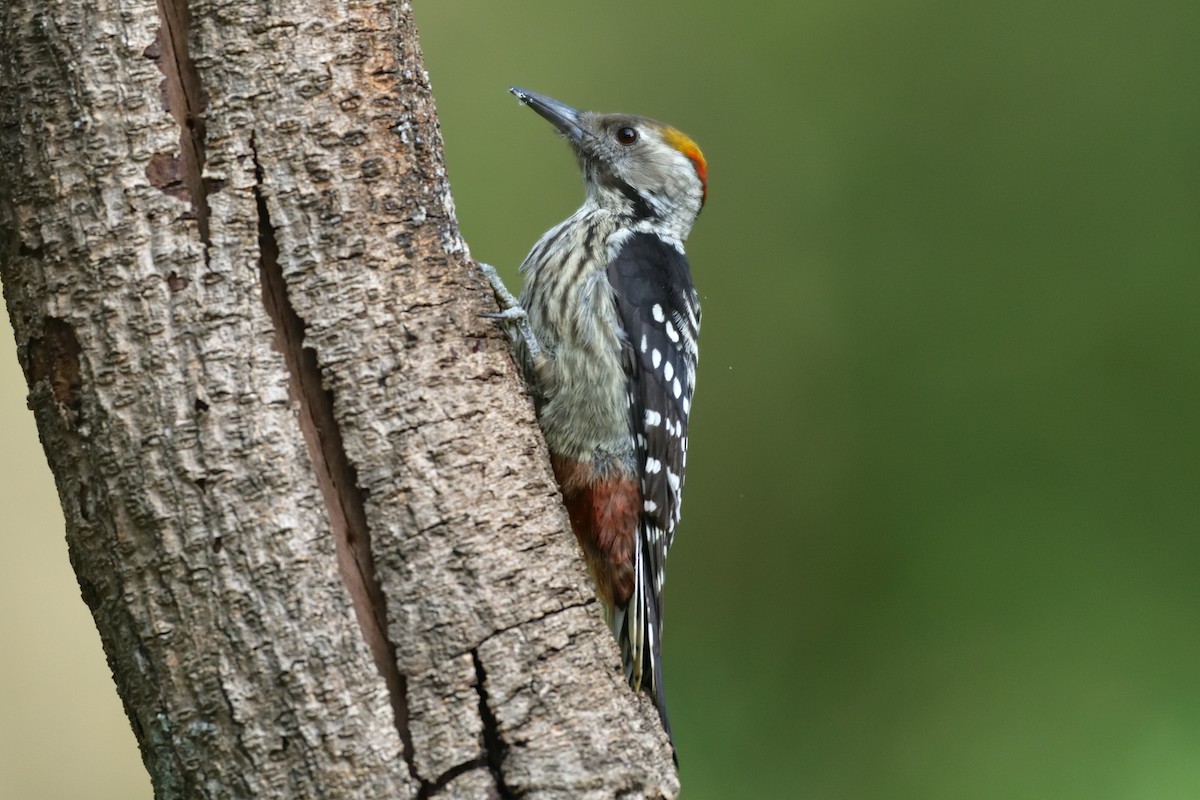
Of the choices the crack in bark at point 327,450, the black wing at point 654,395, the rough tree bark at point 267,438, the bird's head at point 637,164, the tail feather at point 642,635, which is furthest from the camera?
the bird's head at point 637,164

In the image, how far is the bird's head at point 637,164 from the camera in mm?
3695

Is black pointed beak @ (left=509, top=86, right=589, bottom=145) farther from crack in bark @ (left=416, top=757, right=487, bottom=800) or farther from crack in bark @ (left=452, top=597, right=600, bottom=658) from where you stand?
crack in bark @ (left=416, top=757, right=487, bottom=800)

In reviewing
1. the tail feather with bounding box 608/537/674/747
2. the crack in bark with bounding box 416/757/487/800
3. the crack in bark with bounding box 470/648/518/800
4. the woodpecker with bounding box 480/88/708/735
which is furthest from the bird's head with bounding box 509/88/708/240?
the crack in bark with bounding box 416/757/487/800

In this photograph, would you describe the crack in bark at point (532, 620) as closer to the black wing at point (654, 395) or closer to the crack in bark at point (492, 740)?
the crack in bark at point (492, 740)

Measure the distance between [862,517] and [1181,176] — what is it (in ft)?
6.02

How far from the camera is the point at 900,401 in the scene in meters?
4.81

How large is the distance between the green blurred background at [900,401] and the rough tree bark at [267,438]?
105 inches

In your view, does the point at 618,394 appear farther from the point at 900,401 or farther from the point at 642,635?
the point at 900,401

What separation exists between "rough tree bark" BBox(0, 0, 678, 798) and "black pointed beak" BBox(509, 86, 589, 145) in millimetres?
1725

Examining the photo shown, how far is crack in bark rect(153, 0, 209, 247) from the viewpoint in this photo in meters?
1.93

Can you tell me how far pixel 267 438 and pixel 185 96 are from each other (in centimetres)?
60

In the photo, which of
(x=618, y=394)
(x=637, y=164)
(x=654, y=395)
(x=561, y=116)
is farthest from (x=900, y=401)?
(x=618, y=394)

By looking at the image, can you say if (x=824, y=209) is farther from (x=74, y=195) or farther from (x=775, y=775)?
(x=74, y=195)

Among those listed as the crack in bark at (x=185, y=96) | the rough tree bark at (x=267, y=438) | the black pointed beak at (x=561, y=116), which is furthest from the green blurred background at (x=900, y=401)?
the crack in bark at (x=185, y=96)
